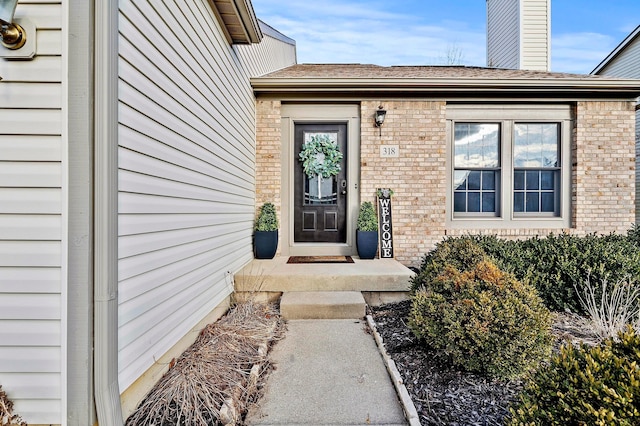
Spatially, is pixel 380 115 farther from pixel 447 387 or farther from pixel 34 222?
pixel 34 222

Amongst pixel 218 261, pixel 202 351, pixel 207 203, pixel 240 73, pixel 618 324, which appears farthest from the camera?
pixel 240 73

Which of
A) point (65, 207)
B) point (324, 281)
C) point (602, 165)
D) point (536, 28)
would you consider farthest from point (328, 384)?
point (536, 28)

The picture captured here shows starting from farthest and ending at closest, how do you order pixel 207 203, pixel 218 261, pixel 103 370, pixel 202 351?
pixel 218 261 < pixel 207 203 < pixel 202 351 < pixel 103 370

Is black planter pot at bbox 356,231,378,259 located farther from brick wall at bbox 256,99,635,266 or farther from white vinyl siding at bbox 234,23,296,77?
white vinyl siding at bbox 234,23,296,77

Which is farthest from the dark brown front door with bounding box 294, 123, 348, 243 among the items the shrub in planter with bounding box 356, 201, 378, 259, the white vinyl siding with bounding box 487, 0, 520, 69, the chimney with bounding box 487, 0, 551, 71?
the white vinyl siding with bounding box 487, 0, 520, 69

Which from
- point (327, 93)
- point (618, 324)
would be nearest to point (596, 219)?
point (618, 324)

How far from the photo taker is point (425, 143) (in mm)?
5211

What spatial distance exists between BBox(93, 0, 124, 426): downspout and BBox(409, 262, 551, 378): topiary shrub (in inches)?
80.6

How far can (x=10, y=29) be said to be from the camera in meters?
1.56

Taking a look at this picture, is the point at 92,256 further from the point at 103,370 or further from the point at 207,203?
the point at 207,203

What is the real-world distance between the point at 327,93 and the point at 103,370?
15.0 feet

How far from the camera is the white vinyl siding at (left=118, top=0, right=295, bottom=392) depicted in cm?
181

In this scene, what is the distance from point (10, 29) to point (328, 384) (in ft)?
8.69

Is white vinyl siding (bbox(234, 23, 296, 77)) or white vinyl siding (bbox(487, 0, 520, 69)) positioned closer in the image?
white vinyl siding (bbox(234, 23, 296, 77))
